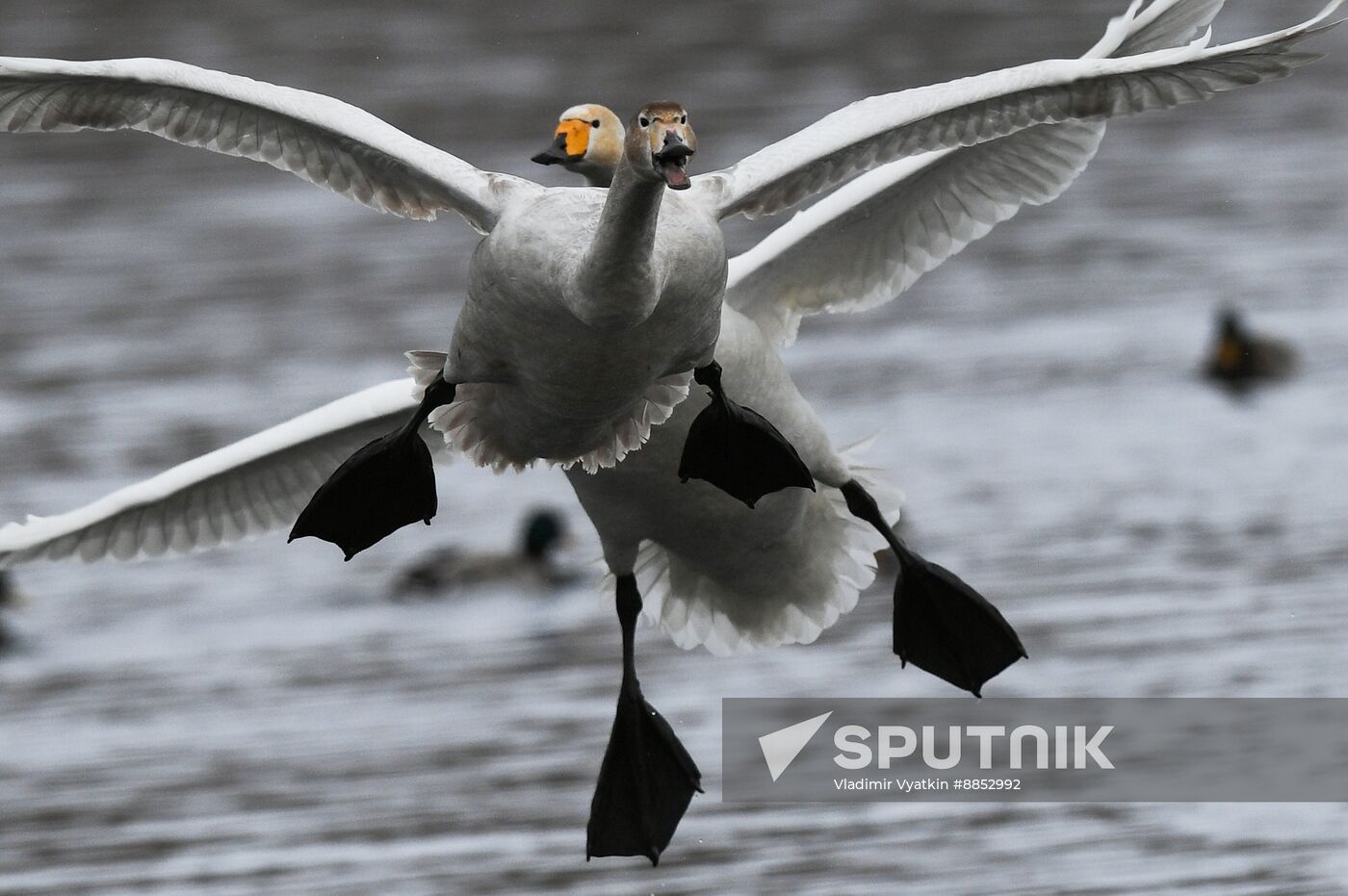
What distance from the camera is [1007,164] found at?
877 cm

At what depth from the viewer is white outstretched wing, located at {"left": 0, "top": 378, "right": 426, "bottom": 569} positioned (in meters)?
8.97

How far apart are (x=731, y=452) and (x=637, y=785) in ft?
6.09

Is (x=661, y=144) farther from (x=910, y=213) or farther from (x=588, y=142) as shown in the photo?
(x=910, y=213)

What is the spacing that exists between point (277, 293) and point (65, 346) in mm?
1367

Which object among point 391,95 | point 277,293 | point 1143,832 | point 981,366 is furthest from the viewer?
point 391,95

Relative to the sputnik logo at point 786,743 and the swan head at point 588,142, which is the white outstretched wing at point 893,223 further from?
the sputnik logo at point 786,743

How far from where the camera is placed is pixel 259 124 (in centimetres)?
749

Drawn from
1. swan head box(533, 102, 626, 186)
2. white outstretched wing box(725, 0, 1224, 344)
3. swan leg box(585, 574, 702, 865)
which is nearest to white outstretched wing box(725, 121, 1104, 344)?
white outstretched wing box(725, 0, 1224, 344)

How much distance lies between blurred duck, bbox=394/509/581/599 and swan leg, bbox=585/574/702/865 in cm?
332

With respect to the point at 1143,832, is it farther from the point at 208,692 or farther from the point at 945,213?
the point at 208,692

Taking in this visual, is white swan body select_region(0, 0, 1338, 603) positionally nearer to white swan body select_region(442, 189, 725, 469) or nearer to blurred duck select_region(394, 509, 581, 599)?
white swan body select_region(442, 189, 725, 469)

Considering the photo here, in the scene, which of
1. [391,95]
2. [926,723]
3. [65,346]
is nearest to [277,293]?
[65,346]

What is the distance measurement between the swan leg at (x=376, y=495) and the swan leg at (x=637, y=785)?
124 centimetres

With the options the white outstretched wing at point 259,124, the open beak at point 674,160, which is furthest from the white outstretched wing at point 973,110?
the open beak at point 674,160
